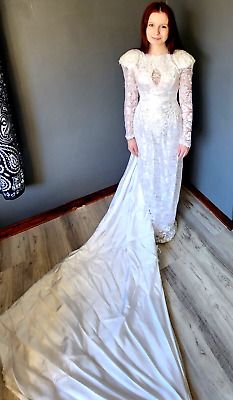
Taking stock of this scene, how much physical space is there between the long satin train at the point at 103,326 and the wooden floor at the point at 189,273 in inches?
3.4

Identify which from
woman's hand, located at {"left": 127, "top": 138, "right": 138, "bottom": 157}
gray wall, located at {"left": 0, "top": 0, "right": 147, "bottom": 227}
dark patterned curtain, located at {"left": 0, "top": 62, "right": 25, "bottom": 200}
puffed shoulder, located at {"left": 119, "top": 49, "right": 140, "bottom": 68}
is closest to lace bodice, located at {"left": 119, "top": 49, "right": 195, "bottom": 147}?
puffed shoulder, located at {"left": 119, "top": 49, "right": 140, "bottom": 68}

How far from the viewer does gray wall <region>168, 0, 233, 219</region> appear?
4.79 ft

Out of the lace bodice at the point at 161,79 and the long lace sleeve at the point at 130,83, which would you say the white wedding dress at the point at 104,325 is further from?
the lace bodice at the point at 161,79

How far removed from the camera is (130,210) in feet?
5.68

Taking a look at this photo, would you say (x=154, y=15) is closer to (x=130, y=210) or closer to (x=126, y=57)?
(x=126, y=57)

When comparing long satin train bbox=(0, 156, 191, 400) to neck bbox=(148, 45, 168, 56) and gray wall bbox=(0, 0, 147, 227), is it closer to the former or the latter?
gray wall bbox=(0, 0, 147, 227)

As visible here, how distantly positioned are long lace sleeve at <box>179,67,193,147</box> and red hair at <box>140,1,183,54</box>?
120 millimetres

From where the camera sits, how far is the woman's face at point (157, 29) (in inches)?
50.1

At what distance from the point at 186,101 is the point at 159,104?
12 cm

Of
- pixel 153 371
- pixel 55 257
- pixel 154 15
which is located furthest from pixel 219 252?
pixel 154 15

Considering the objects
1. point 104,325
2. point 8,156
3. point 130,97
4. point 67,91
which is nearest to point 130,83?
point 130,97

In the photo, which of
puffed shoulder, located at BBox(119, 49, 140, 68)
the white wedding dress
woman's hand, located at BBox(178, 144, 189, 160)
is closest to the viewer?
the white wedding dress

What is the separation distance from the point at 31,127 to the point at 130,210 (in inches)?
26.7

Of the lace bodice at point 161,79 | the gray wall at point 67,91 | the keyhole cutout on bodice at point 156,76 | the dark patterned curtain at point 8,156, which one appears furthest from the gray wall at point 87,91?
the keyhole cutout on bodice at point 156,76
